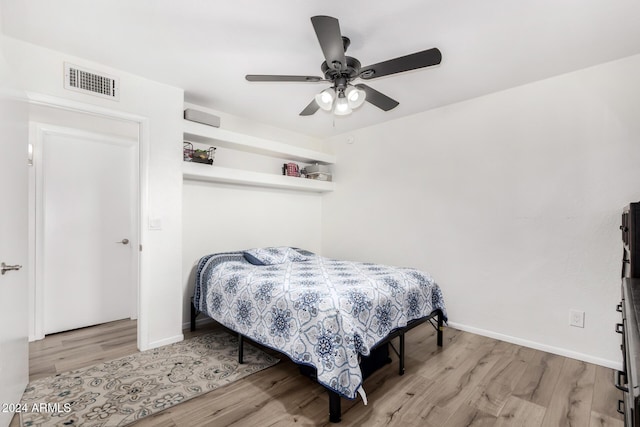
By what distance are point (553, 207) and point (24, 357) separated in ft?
14.1

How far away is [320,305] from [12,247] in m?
1.80

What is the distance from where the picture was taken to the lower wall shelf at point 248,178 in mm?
3123

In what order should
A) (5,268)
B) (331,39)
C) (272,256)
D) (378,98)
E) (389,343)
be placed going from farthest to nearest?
(272,256) → (389,343) → (378,98) → (331,39) → (5,268)

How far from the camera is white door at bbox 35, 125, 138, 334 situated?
316 centimetres

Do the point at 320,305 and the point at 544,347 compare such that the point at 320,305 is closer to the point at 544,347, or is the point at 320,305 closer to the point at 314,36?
the point at 314,36

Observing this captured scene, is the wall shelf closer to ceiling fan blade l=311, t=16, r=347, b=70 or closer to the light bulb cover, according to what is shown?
the light bulb cover

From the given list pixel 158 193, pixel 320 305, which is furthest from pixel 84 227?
pixel 320 305

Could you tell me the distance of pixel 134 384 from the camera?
7.09 ft

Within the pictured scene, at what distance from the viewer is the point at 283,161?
4359 millimetres

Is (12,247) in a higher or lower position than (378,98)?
lower

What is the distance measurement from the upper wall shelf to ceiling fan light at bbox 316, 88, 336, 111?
5.06 ft

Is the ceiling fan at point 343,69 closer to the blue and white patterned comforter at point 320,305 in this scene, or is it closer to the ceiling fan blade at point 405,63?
the ceiling fan blade at point 405,63

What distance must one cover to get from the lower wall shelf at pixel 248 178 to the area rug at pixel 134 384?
67.0 inches

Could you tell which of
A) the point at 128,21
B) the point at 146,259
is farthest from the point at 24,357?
the point at 128,21
